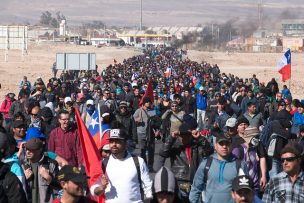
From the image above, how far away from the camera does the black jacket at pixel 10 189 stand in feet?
21.0

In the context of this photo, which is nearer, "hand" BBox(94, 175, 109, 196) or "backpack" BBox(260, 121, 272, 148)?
"hand" BBox(94, 175, 109, 196)

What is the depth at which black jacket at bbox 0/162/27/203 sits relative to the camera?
639 cm

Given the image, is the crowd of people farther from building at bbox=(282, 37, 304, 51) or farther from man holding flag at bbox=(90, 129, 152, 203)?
building at bbox=(282, 37, 304, 51)

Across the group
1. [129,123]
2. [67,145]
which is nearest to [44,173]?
[67,145]

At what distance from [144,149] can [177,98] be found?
90cm

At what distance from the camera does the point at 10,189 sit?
6.43 m

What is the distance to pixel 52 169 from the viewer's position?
7477 millimetres

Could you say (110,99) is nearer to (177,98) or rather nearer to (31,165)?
(177,98)

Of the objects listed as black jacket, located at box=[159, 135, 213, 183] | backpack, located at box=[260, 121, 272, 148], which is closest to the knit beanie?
black jacket, located at box=[159, 135, 213, 183]

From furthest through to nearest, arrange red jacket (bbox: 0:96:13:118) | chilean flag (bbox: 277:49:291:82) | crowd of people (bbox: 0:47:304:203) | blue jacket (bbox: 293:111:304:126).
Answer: chilean flag (bbox: 277:49:291:82), red jacket (bbox: 0:96:13:118), blue jacket (bbox: 293:111:304:126), crowd of people (bbox: 0:47:304:203)

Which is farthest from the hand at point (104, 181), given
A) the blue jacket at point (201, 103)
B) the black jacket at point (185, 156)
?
the blue jacket at point (201, 103)

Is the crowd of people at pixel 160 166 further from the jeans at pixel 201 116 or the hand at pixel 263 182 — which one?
the jeans at pixel 201 116

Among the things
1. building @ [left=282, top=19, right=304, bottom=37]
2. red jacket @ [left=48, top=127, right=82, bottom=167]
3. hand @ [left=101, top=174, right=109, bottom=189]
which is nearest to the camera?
hand @ [left=101, top=174, right=109, bottom=189]

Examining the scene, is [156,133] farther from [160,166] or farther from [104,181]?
[104,181]
